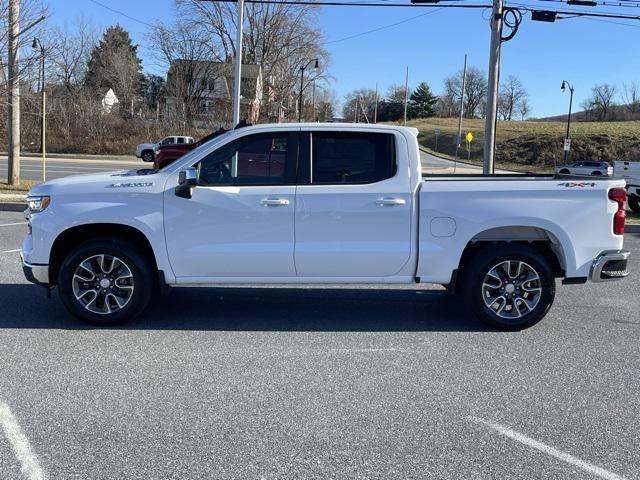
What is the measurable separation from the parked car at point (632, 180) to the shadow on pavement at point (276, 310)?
46.5 feet

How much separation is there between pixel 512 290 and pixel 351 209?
179 centimetres

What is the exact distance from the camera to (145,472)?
3.23 m

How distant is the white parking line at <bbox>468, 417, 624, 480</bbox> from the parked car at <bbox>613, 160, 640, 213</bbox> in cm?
1699

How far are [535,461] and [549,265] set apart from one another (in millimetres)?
3018

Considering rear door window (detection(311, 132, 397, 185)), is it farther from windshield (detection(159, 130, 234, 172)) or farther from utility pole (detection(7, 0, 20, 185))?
utility pole (detection(7, 0, 20, 185))

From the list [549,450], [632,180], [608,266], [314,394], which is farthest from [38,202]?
[632,180]

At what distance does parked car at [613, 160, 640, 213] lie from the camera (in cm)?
1900

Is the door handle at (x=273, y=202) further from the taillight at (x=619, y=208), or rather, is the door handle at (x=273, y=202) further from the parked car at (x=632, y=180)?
the parked car at (x=632, y=180)

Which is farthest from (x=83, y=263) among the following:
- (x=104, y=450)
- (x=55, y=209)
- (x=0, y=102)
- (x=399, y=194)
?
(x=0, y=102)

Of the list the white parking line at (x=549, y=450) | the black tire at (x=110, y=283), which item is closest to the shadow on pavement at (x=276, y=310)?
the black tire at (x=110, y=283)

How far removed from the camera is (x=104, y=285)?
578 centimetres

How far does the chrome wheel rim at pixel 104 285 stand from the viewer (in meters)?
5.75

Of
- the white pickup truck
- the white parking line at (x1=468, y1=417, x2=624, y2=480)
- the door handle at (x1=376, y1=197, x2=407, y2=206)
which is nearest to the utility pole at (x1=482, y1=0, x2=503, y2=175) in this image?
the white pickup truck

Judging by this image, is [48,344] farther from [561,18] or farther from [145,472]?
[561,18]
